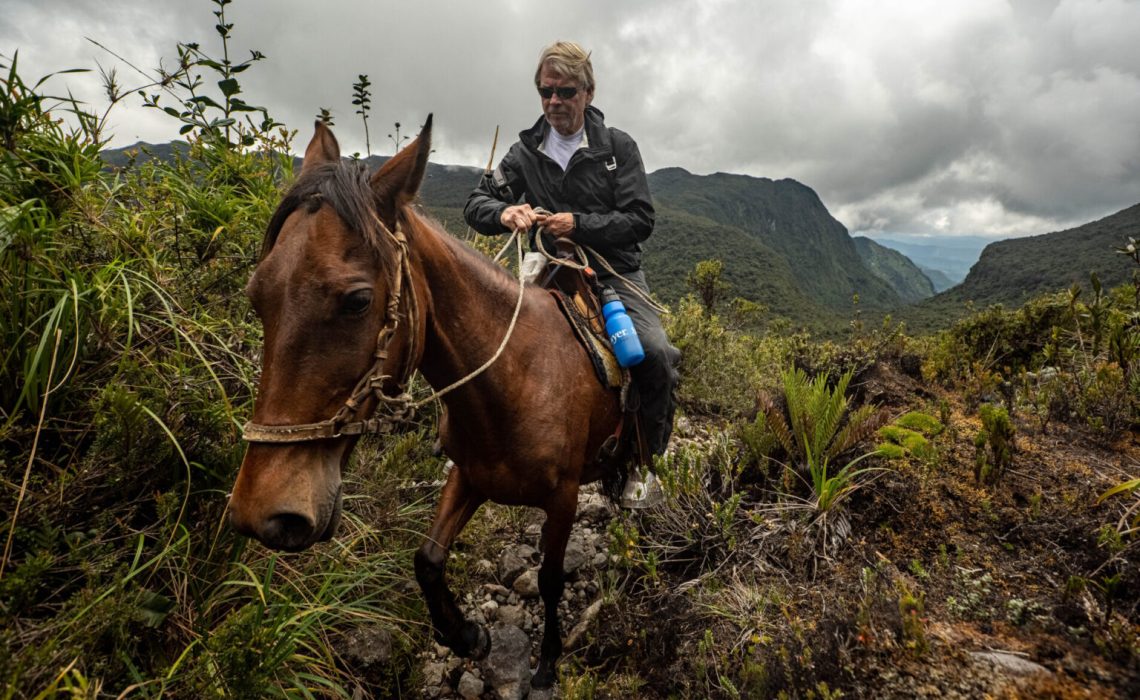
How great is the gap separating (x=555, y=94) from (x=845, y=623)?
341cm

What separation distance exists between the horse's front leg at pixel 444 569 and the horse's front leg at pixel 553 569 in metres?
0.35

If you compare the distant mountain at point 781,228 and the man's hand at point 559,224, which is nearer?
the man's hand at point 559,224

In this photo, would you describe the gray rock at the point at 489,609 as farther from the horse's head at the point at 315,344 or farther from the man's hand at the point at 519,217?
the man's hand at the point at 519,217

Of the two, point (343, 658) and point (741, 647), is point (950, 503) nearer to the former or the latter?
point (741, 647)

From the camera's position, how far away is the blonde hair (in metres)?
3.10

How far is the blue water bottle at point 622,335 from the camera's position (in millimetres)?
2748

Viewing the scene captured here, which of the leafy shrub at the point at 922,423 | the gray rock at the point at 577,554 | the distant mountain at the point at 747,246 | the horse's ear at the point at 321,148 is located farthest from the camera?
the distant mountain at the point at 747,246

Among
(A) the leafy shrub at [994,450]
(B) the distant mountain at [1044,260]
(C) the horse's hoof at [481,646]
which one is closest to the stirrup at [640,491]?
(C) the horse's hoof at [481,646]

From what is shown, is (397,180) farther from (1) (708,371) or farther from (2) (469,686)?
(1) (708,371)

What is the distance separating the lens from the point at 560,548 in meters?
2.62

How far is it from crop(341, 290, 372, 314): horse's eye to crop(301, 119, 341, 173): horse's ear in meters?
0.79

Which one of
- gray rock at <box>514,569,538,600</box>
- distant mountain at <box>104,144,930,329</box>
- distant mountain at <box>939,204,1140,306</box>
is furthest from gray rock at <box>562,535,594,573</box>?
distant mountain at <box>939,204,1140,306</box>

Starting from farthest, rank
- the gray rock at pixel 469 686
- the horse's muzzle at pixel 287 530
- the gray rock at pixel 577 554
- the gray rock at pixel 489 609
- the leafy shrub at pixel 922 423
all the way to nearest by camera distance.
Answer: the leafy shrub at pixel 922 423 → the gray rock at pixel 577 554 → the gray rock at pixel 489 609 → the gray rock at pixel 469 686 → the horse's muzzle at pixel 287 530

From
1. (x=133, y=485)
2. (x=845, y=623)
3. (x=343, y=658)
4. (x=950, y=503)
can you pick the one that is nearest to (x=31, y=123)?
(x=133, y=485)
